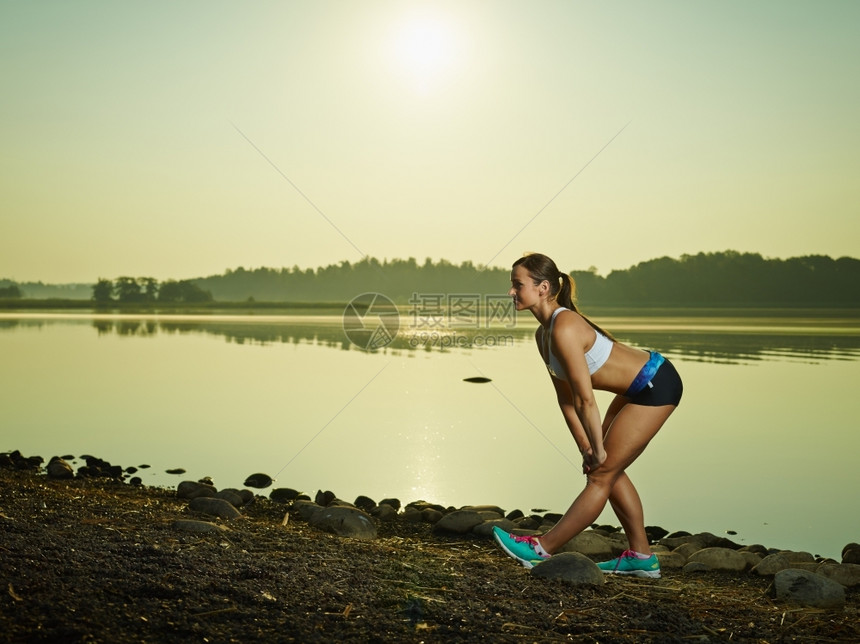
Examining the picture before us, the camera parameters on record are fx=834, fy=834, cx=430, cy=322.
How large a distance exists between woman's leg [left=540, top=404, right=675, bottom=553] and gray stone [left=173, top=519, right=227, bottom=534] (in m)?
2.11

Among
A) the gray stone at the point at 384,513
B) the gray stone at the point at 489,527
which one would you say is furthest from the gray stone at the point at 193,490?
the gray stone at the point at 489,527

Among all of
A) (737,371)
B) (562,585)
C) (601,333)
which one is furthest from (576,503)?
(737,371)

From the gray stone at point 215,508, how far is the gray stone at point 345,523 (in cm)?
63

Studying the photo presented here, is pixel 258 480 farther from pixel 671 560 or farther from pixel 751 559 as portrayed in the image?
pixel 751 559

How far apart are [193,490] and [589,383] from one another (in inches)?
172

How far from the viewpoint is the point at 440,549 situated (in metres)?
5.97

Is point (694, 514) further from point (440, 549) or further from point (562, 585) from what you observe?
point (562, 585)

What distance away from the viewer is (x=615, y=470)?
5.08m

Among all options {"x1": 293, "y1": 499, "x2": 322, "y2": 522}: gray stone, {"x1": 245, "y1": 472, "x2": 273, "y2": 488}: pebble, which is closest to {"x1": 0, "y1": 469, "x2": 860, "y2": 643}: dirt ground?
{"x1": 293, "y1": 499, "x2": 322, "y2": 522}: gray stone

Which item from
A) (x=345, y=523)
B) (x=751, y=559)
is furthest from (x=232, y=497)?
(x=751, y=559)

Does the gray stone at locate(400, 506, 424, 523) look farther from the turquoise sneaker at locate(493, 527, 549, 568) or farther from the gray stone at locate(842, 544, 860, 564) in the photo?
the gray stone at locate(842, 544, 860, 564)

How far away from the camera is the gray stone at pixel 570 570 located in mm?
4668

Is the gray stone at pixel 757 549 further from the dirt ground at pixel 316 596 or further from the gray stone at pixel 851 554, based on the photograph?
the dirt ground at pixel 316 596

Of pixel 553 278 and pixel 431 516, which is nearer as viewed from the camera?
pixel 553 278
